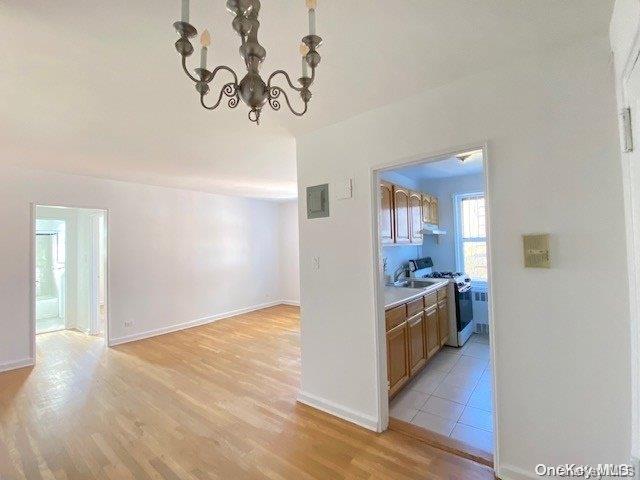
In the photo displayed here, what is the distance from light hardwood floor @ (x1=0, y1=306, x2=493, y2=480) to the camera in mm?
1782

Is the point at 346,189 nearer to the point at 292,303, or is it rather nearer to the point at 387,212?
the point at 387,212

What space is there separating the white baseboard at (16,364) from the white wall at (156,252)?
12 mm

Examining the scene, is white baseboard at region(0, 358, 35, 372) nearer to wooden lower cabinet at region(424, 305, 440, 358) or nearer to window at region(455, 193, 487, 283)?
wooden lower cabinet at region(424, 305, 440, 358)

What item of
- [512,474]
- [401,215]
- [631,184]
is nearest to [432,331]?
[401,215]

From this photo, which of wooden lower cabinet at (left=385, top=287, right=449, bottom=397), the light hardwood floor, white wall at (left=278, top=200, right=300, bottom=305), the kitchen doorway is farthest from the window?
the kitchen doorway

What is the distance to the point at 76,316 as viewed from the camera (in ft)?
17.2

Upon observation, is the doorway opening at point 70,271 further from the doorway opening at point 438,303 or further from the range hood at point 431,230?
the range hood at point 431,230

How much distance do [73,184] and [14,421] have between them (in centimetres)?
285

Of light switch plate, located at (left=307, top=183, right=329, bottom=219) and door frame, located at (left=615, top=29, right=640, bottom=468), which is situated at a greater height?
light switch plate, located at (left=307, top=183, right=329, bottom=219)

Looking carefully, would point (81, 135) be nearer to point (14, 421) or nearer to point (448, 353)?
point (14, 421)

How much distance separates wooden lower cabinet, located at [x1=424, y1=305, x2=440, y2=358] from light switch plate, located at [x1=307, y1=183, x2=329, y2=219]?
65.4 inches

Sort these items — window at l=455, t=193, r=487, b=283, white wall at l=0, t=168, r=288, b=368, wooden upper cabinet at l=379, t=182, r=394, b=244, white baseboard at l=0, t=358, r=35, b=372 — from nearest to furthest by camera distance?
wooden upper cabinet at l=379, t=182, r=394, b=244 → white baseboard at l=0, t=358, r=35, b=372 → white wall at l=0, t=168, r=288, b=368 → window at l=455, t=193, r=487, b=283

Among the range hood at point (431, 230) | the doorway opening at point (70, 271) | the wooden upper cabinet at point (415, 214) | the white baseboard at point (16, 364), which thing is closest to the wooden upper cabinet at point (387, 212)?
the wooden upper cabinet at point (415, 214)

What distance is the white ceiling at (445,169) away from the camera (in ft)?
12.4
